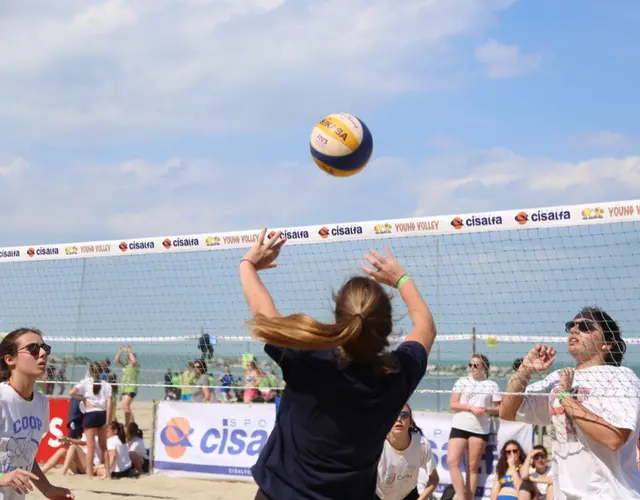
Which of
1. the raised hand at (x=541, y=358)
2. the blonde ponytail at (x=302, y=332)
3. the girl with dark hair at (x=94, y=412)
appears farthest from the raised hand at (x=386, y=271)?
the girl with dark hair at (x=94, y=412)

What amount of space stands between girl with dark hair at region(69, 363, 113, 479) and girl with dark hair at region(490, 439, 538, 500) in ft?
16.9

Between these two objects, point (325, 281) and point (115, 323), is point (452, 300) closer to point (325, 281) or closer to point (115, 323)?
point (325, 281)

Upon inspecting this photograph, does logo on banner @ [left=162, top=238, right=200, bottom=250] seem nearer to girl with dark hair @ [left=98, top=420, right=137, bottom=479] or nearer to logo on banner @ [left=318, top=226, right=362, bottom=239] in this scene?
logo on banner @ [left=318, top=226, right=362, bottom=239]

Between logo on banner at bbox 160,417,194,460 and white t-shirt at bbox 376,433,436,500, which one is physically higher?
logo on banner at bbox 160,417,194,460

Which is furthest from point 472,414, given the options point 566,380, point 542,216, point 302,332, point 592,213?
point 302,332

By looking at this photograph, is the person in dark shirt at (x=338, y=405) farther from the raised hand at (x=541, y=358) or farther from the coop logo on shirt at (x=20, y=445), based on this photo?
the coop logo on shirt at (x=20, y=445)

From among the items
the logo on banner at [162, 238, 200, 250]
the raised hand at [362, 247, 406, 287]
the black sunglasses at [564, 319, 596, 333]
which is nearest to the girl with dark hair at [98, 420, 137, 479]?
the logo on banner at [162, 238, 200, 250]

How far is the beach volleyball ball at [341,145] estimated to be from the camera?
5656 millimetres

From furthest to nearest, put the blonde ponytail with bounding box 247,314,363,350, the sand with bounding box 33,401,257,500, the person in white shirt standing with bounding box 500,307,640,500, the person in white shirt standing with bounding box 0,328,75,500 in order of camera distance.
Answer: the sand with bounding box 33,401,257,500, the person in white shirt standing with bounding box 0,328,75,500, the person in white shirt standing with bounding box 500,307,640,500, the blonde ponytail with bounding box 247,314,363,350

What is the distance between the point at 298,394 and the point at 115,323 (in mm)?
6801

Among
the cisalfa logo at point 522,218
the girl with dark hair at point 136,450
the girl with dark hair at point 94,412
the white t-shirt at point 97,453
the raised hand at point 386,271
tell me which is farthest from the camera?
the white t-shirt at point 97,453

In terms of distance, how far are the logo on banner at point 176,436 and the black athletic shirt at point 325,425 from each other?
27.1ft

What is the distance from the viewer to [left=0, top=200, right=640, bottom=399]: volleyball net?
6.75 metres

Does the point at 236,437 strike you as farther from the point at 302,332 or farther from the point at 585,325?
the point at 302,332
